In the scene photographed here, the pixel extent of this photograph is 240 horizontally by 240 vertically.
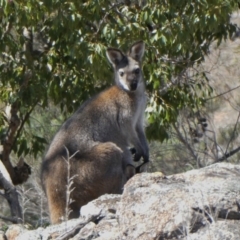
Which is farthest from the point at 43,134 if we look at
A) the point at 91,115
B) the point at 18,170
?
the point at 91,115

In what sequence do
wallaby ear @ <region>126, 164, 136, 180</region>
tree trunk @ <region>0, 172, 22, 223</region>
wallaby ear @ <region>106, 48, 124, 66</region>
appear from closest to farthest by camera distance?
1. wallaby ear @ <region>126, 164, 136, 180</region>
2. wallaby ear @ <region>106, 48, 124, 66</region>
3. tree trunk @ <region>0, 172, 22, 223</region>

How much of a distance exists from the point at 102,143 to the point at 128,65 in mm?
1377

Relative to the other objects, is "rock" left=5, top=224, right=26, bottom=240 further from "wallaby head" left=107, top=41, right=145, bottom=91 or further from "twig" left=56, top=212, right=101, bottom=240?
"wallaby head" left=107, top=41, right=145, bottom=91

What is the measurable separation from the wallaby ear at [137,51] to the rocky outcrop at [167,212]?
3635mm

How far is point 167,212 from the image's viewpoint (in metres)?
4.94

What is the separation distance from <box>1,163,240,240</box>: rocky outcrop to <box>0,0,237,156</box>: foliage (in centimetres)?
370

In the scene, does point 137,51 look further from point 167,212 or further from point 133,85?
point 167,212

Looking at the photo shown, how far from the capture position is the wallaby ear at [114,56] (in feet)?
30.5

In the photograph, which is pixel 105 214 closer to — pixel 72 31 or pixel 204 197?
pixel 204 197

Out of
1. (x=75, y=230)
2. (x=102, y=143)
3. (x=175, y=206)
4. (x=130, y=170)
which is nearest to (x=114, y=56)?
(x=102, y=143)

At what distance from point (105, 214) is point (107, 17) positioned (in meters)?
4.82

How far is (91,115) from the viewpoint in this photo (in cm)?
875

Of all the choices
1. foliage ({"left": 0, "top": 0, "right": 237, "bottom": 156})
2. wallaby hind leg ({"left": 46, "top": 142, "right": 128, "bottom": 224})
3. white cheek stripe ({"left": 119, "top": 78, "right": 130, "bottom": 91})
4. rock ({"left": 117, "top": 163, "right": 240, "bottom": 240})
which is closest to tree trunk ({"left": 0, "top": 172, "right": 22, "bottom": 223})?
foliage ({"left": 0, "top": 0, "right": 237, "bottom": 156})

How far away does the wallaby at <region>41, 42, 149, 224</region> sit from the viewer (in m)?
8.00
